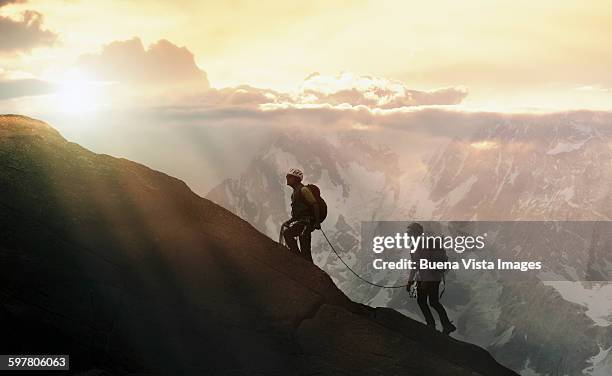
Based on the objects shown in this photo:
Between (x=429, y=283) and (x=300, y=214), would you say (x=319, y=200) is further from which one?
(x=429, y=283)

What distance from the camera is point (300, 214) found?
2766 centimetres

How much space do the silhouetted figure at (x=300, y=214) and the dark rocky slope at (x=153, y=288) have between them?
1224mm

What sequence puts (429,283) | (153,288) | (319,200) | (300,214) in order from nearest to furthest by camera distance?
1. (153,288)
2. (300,214)
3. (319,200)
4. (429,283)

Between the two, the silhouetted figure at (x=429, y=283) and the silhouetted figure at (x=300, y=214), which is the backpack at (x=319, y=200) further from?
the silhouetted figure at (x=429, y=283)

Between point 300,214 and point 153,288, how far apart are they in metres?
7.57

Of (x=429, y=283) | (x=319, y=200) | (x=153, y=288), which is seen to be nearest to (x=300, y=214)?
(x=319, y=200)

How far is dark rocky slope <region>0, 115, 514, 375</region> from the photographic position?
19.0 metres

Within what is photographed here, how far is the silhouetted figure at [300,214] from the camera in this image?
2738 cm

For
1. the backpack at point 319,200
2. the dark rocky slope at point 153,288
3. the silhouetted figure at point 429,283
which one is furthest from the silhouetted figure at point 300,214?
the silhouetted figure at point 429,283

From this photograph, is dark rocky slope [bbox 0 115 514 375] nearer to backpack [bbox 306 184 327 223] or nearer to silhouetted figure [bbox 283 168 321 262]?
silhouetted figure [bbox 283 168 321 262]

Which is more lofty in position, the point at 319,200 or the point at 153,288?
the point at 319,200

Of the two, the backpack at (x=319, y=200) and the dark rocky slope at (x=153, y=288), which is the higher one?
the backpack at (x=319, y=200)

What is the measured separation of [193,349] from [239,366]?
1.17m

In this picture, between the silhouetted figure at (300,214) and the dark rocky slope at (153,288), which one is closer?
the dark rocky slope at (153,288)
